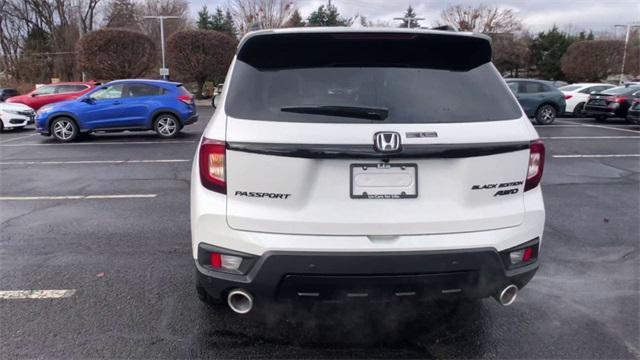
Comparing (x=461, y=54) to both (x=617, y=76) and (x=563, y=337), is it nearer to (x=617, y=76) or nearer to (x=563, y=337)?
(x=563, y=337)

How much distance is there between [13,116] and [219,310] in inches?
627

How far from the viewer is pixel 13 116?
15852 millimetres

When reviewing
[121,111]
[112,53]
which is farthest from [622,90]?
[112,53]

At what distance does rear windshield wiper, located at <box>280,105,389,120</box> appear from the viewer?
2.45 metres

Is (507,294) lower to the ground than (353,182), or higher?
lower

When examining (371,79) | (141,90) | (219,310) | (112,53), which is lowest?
(219,310)

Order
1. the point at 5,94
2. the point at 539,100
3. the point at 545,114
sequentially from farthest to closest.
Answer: the point at 5,94, the point at 545,114, the point at 539,100

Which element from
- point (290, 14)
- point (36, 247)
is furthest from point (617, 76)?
point (36, 247)

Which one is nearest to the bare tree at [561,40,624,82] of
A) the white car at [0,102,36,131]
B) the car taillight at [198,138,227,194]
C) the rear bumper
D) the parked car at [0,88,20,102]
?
the white car at [0,102,36,131]

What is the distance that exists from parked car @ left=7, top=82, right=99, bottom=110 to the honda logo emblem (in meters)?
20.7

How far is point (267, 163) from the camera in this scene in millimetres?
2400

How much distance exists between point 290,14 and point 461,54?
42.1 metres

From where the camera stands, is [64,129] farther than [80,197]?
Yes

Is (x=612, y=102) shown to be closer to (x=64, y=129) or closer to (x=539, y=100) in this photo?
A: (x=539, y=100)
